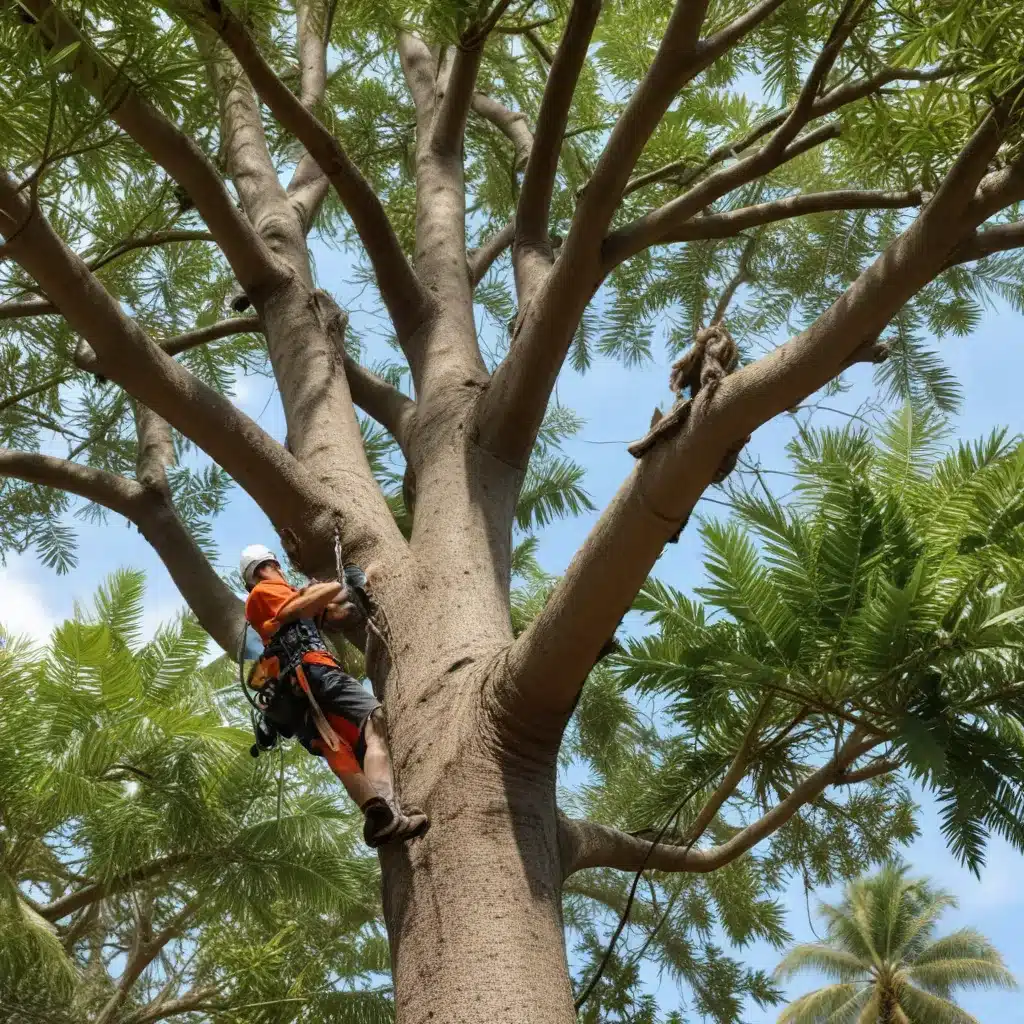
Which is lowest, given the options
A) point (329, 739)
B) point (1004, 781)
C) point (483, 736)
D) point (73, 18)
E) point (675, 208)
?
point (1004, 781)

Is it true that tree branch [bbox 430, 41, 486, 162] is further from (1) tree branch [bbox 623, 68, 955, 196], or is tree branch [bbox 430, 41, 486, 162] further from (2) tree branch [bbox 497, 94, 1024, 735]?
(2) tree branch [bbox 497, 94, 1024, 735]

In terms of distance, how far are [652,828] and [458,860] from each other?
0.84 m

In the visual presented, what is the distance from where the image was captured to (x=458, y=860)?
2287mm

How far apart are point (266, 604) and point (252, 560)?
27 centimetres

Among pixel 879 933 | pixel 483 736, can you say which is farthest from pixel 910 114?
pixel 879 933

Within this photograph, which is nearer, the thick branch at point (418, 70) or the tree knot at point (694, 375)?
the tree knot at point (694, 375)

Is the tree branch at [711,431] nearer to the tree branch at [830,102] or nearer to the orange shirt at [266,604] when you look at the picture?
the tree branch at [830,102]

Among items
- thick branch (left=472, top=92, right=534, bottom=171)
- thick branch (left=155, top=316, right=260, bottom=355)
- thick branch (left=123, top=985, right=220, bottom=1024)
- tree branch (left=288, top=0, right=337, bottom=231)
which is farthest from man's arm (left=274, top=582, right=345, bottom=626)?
thick branch (left=472, top=92, right=534, bottom=171)

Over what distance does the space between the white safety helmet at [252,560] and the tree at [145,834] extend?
63 centimetres

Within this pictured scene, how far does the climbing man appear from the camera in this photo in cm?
267

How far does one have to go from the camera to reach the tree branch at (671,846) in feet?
8.68

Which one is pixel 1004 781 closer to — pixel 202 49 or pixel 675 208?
pixel 675 208

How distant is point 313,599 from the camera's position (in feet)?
9.27

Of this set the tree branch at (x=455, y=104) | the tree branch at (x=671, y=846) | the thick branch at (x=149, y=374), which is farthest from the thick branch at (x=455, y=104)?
the tree branch at (x=671, y=846)
